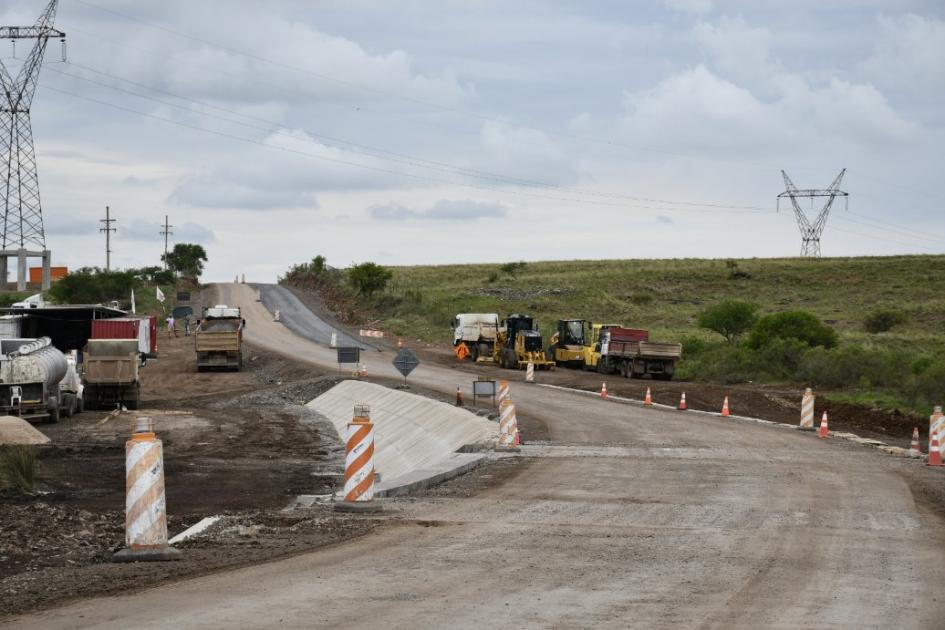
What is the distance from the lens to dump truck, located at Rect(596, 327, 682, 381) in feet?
176

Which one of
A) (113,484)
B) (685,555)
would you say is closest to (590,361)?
(113,484)

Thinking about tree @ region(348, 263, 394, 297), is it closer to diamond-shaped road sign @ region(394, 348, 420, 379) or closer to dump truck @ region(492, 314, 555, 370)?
dump truck @ region(492, 314, 555, 370)

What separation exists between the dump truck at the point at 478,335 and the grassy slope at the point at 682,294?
1335 cm

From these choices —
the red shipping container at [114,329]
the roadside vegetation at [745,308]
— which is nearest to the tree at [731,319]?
the roadside vegetation at [745,308]

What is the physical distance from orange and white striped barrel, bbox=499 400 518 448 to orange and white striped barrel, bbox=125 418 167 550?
44.0 ft

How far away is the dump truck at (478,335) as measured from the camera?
65.4 meters

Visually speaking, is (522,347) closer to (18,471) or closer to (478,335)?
(478,335)

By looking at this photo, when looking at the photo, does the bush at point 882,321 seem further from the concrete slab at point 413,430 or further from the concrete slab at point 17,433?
the concrete slab at point 17,433

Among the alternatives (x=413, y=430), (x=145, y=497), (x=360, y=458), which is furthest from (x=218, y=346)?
(x=145, y=497)

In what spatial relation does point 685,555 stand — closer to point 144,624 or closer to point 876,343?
point 144,624

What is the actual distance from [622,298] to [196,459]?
83162 millimetres

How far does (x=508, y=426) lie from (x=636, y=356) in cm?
2933

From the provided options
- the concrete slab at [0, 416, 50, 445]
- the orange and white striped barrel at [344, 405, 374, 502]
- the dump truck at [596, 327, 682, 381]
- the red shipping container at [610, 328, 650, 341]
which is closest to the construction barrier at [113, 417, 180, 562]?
the orange and white striped barrel at [344, 405, 374, 502]

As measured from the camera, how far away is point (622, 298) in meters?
110
